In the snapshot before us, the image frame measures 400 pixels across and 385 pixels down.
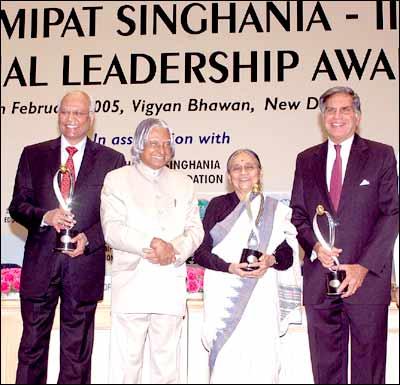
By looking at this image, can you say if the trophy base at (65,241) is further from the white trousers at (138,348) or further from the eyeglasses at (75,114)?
the eyeglasses at (75,114)

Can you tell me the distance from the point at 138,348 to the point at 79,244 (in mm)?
552

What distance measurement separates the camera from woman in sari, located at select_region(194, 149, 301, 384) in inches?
124

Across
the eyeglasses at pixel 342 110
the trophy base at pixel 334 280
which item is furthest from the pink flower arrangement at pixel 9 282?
the eyeglasses at pixel 342 110

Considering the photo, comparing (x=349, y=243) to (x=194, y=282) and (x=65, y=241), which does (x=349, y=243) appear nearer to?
(x=194, y=282)

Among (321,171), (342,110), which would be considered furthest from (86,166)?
(342,110)

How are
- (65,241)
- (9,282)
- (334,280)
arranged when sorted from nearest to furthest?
1. (334,280)
2. (65,241)
3. (9,282)

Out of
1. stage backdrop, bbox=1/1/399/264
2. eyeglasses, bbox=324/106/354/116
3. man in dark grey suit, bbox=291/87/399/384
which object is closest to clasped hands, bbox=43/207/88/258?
man in dark grey suit, bbox=291/87/399/384

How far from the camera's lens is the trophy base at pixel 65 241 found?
305 cm

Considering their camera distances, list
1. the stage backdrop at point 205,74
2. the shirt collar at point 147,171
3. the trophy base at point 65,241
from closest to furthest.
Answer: the trophy base at point 65,241 → the shirt collar at point 147,171 → the stage backdrop at point 205,74

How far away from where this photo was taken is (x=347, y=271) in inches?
117

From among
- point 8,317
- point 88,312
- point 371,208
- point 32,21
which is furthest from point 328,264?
point 32,21

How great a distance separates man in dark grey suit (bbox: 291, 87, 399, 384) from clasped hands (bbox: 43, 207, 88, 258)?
1.02 metres

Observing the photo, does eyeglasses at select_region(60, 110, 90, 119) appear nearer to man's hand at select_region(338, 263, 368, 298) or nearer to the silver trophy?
the silver trophy

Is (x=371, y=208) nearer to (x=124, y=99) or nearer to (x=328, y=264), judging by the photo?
(x=328, y=264)
